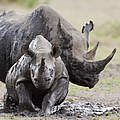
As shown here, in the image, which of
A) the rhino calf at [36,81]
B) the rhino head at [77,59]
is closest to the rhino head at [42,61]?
the rhino calf at [36,81]

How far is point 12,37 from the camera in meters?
15.4

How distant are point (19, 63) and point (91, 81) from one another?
5.94 ft

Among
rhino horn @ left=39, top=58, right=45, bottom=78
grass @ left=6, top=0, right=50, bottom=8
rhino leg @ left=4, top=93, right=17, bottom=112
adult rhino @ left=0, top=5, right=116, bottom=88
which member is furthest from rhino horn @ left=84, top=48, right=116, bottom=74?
grass @ left=6, top=0, right=50, bottom=8

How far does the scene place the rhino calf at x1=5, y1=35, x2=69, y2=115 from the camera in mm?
12797

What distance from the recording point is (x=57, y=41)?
14531 mm

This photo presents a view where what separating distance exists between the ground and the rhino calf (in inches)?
17.2

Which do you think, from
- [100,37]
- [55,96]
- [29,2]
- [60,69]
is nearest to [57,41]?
[60,69]

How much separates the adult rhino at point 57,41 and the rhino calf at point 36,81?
43.1 inches

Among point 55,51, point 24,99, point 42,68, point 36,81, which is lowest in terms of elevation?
point 24,99

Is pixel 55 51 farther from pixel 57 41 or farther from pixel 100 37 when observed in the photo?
pixel 100 37

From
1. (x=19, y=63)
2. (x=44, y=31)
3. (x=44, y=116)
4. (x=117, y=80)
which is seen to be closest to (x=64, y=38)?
(x=44, y=31)

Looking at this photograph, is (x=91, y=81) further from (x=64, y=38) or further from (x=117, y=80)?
(x=117, y=80)

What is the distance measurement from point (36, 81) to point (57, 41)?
210 cm

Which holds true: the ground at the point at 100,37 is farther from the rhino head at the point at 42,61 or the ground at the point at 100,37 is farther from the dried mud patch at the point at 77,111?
the rhino head at the point at 42,61
